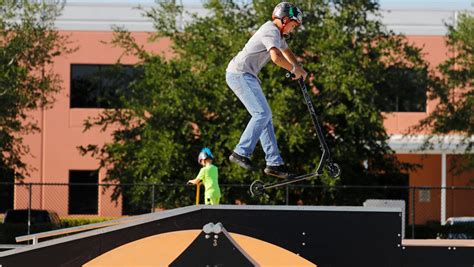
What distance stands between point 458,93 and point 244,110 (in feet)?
26.9

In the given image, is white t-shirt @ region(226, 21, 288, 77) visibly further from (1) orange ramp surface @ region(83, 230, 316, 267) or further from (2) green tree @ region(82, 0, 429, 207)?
(2) green tree @ region(82, 0, 429, 207)

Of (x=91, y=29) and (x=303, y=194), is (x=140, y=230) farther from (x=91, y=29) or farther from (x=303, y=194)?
(x=91, y=29)

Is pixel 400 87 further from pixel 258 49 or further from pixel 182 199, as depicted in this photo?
pixel 258 49

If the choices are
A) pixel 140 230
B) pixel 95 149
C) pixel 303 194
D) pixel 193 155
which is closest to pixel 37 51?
pixel 95 149

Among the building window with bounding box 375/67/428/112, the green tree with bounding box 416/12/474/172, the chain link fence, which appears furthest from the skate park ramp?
the green tree with bounding box 416/12/474/172

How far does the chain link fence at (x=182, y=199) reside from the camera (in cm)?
2634

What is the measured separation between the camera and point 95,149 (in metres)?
30.4

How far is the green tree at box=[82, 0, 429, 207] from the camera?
26.8 m

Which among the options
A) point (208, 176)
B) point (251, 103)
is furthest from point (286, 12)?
point (208, 176)

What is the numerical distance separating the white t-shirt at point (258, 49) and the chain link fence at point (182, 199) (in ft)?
46.7

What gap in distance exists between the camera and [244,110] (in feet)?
88.8

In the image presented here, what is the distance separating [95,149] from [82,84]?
9912mm

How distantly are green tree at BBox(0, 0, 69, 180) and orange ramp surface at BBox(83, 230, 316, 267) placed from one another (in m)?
19.2

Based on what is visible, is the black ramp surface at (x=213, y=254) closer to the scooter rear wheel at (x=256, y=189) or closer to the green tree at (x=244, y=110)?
the scooter rear wheel at (x=256, y=189)
